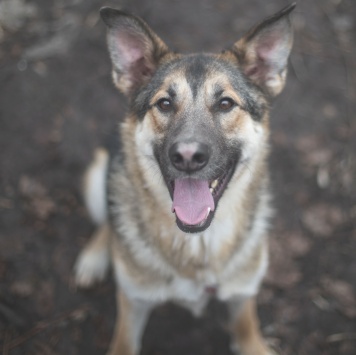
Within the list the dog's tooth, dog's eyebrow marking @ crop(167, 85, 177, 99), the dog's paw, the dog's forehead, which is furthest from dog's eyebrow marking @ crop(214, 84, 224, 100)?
the dog's paw

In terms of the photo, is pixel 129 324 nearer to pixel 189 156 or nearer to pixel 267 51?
pixel 189 156

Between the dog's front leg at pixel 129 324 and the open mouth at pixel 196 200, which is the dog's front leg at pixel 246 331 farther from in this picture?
the open mouth at pixel 196 200

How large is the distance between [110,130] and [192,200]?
2768 millimetres

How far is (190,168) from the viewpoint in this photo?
262cm

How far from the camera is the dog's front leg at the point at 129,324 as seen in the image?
3.48 meters

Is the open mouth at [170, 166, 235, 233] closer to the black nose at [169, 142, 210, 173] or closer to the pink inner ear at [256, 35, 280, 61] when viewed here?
the black nose at [169, 142, 210, 173]

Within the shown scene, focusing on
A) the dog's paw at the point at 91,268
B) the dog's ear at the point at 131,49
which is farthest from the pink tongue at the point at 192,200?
the dog's paw at the point at 91,268

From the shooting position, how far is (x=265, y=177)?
3512mm

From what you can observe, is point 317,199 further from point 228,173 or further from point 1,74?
point 1,74

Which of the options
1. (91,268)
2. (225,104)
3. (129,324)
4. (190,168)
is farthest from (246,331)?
(225,104)

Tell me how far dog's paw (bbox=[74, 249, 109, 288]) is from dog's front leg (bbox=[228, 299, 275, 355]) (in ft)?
4.62

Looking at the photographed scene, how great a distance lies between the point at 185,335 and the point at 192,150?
234cm

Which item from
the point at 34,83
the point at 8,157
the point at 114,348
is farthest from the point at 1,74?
the point at 114,348

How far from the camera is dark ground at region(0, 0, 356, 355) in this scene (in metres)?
4.16
